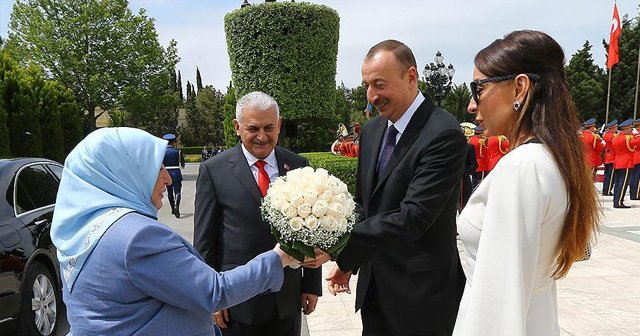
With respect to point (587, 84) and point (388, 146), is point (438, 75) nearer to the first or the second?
point (388, 146)

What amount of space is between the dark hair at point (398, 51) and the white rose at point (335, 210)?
924 mm

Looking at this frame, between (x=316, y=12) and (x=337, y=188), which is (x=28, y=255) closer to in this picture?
(x=337, y=188)

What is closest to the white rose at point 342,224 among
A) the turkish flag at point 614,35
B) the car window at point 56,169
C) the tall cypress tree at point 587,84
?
the car window at point 56,169

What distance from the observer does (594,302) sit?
514 centimetres

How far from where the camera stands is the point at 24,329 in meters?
4.18

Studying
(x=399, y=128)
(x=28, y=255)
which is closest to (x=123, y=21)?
(x=28, y=255)

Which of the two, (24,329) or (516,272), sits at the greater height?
(516,272)

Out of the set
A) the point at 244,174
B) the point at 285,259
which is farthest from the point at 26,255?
the point at 285,259

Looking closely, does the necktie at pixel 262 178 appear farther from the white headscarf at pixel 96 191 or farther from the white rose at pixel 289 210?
the white headscarf at pixel 96 191

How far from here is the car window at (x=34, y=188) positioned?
4.70 meters

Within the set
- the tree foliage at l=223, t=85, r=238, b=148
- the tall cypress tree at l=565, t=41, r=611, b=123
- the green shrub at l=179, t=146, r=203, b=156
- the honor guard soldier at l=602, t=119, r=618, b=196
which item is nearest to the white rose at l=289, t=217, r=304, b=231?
the honor guard soldier at l=602, t=119, r=618, b=196

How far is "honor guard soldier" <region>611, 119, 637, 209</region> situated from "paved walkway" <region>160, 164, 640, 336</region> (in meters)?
4.70

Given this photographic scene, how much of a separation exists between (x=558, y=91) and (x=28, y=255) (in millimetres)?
4596

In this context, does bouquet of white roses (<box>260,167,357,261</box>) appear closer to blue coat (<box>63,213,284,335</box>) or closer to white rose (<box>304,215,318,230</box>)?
white rose (<box>304,215,318,230</box>)
